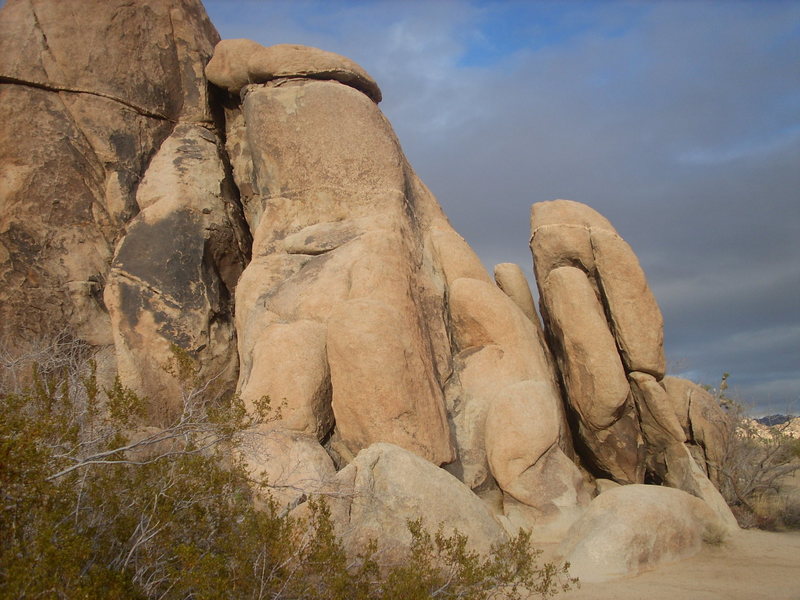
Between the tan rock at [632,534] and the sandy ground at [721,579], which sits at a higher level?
the tan rock at [632,534]

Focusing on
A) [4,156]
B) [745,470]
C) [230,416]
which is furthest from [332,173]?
[745,470]

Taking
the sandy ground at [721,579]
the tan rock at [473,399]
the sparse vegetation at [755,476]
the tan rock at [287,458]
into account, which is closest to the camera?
the sandy ground at [721,579]

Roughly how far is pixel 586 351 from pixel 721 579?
3.98 meters

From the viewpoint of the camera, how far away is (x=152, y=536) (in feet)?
13.2

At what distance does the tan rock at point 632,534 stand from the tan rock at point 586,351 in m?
2.41

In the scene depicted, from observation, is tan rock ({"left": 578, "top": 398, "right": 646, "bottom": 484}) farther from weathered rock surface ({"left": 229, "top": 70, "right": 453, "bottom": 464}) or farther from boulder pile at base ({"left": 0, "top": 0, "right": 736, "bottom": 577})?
weathered rock surface ({"left": 229, "top": 70, "right": 453, "bottom": 464})

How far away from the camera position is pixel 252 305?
971 centimetres

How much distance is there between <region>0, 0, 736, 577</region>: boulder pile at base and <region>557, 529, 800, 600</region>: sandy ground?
260 mm

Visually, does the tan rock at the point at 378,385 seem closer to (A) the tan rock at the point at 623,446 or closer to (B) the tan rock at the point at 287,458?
(B) the tan rock at the point at 287,458

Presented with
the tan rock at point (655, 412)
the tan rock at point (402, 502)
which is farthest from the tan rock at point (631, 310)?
the tan rock at point (402, 502)

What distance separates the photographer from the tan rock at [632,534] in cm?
651

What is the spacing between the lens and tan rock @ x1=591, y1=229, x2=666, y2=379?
10000 millimetres

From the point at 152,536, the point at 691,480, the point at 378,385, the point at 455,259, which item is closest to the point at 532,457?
the point at 378,385

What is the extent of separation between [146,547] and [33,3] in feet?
37.1
